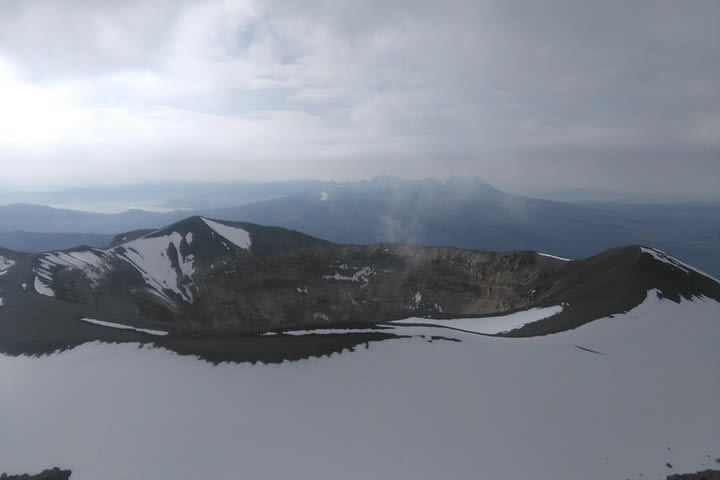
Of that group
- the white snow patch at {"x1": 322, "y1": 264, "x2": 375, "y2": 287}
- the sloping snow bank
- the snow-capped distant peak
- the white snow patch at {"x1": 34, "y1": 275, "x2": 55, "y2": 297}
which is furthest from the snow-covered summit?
the snow-capped distant peak

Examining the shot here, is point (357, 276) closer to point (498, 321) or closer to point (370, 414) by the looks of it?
point (498, 321)

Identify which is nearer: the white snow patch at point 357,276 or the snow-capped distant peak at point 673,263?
the snow-capped distant peak at point 673,263

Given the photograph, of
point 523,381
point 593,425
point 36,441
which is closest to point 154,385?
point 36,441

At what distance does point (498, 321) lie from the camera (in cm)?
5325

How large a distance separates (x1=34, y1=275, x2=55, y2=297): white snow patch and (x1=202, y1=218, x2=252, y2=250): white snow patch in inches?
2167

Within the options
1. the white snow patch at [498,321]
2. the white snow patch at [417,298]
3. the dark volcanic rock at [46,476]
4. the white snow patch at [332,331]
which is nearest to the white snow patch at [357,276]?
the white snow patch at [417,298]

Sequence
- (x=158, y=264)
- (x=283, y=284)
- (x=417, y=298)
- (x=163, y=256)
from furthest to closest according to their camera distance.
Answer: (x=283, y=284) < (x=417, y=298) < (x=163, y=256) < (x=158, y=264)

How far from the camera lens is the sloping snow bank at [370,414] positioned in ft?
75.1

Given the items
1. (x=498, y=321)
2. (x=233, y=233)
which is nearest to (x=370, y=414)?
(x=498, y=321)

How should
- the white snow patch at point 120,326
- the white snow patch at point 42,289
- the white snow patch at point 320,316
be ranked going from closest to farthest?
the white snow patch at point 120,326, the white snow patch at point 42,289, the white snow patch at point 320,316

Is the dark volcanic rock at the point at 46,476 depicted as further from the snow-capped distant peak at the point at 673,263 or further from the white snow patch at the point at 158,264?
the snow-capped distant peak at the point at 673,263

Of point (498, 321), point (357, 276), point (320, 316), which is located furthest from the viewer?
point (357, 276)

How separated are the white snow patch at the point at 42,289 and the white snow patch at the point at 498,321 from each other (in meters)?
47.0

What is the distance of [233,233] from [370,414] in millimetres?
99126
